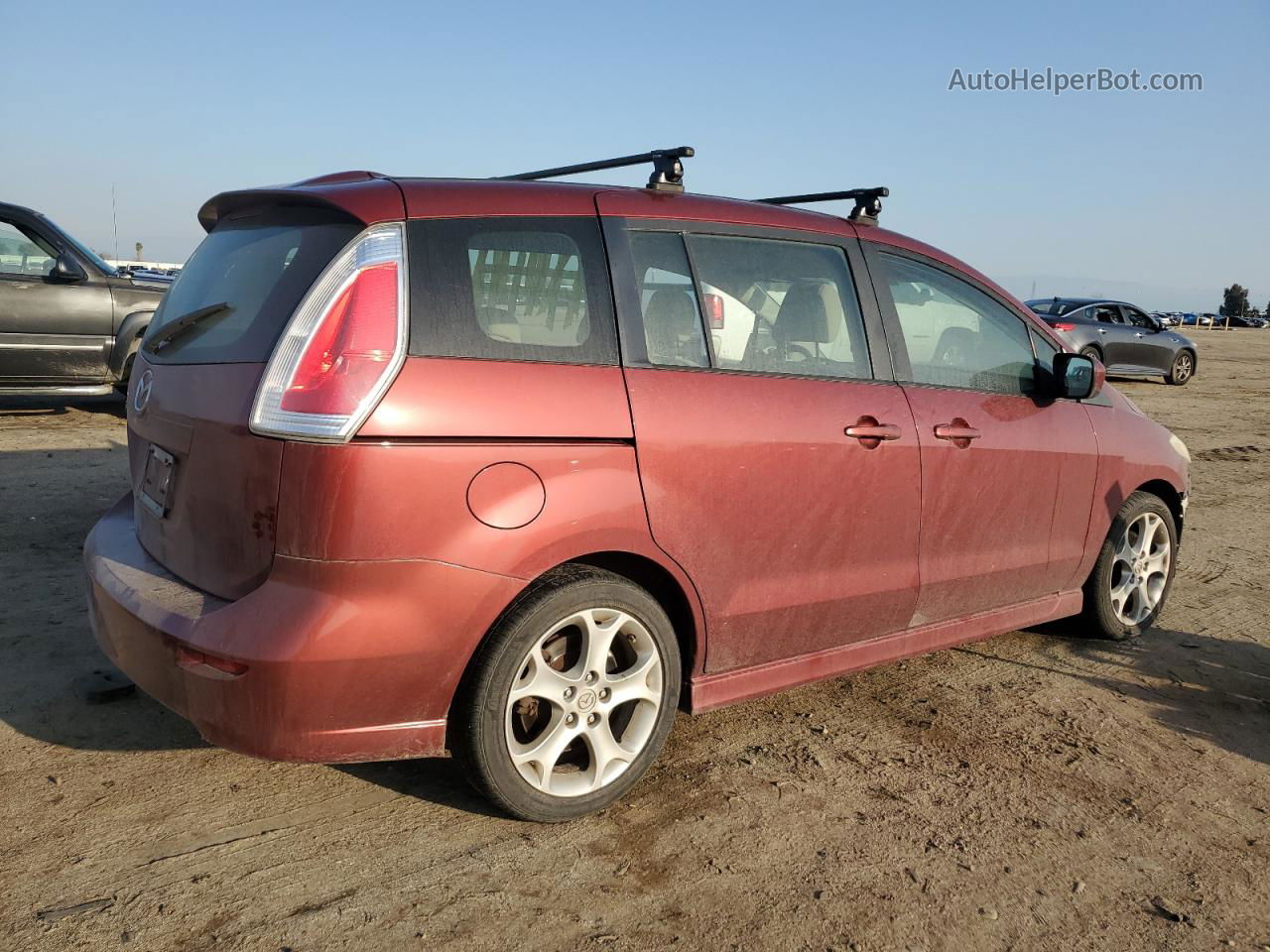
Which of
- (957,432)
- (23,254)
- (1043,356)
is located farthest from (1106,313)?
(957,432)

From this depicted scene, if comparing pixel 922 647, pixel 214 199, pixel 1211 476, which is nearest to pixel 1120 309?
pixel 1211 476

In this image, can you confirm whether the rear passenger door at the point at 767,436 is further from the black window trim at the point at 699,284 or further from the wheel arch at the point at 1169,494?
the wheel arch at the point at 1169,494

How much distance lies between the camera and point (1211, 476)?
982cm

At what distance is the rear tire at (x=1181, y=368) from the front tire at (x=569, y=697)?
20067mm

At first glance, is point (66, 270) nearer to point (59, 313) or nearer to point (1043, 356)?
point (59, 313)

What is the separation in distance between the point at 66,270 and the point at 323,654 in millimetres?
8563

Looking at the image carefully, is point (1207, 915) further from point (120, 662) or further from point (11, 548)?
point (11, 548)

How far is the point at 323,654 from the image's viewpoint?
257cm

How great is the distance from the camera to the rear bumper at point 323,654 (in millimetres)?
2582

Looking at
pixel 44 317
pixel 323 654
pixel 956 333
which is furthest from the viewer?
pixel 44 317

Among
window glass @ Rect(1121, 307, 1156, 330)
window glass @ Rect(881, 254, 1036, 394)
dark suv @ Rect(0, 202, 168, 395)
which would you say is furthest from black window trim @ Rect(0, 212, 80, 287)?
window glass @ Rect(1121, 307, 1156, 330)

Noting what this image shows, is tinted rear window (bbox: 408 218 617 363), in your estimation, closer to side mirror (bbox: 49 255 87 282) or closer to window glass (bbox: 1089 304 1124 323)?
side mirror (bbox: 49 255 87 282)

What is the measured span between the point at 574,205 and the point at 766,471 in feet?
3.24

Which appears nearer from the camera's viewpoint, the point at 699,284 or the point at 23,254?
the point at 699,284
